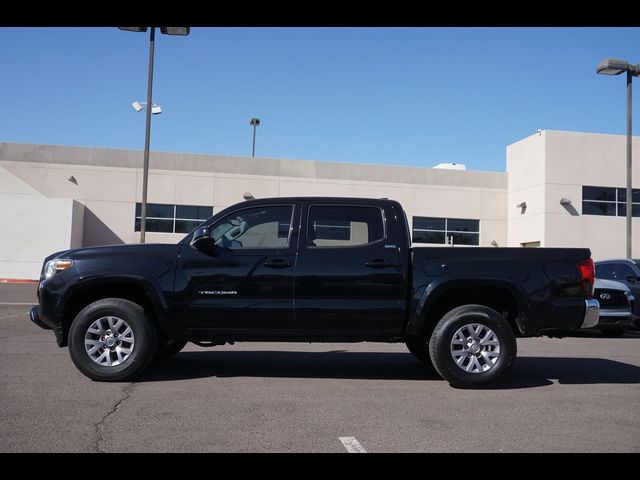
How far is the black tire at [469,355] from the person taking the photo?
22.5 feet

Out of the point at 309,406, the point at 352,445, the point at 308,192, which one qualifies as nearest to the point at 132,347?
the point at 309,406

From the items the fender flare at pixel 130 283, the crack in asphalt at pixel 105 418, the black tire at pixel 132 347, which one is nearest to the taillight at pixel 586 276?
the fender flare at pixel 130 283

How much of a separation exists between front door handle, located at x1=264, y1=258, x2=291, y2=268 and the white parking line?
248 cm

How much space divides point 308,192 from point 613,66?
16.7 metres

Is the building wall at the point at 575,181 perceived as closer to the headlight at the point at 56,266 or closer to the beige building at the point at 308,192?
the beige building at the point at 308,192

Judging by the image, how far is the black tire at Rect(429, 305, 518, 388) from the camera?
6.85m

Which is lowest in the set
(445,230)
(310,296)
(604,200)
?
(310,296)

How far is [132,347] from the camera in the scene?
6906mm

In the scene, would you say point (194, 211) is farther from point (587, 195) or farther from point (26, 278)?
point (587, 195)

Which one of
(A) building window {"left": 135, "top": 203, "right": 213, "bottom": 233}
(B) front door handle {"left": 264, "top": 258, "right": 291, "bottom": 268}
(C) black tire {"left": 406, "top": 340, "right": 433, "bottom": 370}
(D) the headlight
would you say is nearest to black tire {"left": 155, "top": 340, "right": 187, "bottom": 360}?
(D) the headlight

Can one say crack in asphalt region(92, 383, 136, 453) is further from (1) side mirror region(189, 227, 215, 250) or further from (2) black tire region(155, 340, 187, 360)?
(1) side mirror region(189, 227, 215, 250)

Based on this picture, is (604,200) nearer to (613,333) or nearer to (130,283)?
(613,333)

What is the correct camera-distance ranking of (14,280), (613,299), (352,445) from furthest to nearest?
(14,280) < (613,299) < (352,445)
